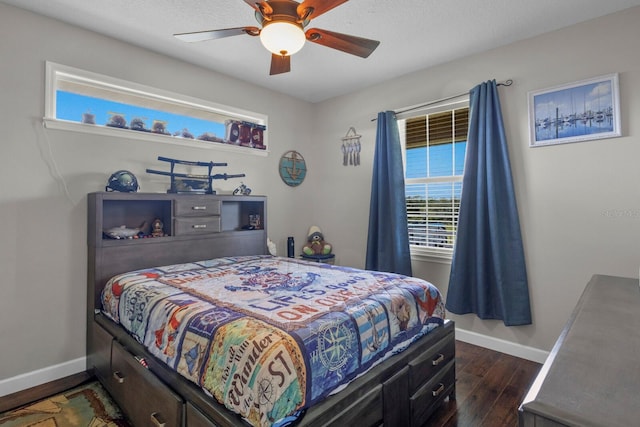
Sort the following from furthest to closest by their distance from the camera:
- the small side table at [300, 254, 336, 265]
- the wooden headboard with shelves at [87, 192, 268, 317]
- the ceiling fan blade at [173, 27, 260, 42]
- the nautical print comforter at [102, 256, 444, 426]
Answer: the small side table at [300, 254, 336, 265] < the wooden headboard with shelves at [87, 192, 268, 317] < the ceiling fan blade at [173, 27, 260, 42] < the nautical print comforter at [102, 256, 444, 426]

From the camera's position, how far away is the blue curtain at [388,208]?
10.9ft

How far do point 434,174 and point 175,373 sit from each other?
2.86 m

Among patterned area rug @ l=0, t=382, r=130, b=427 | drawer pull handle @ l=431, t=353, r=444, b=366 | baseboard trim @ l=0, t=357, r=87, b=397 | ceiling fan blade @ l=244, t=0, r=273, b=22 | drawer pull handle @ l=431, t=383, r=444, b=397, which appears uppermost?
ceiling fan blade @ l=244, t=0, r=273, b=22

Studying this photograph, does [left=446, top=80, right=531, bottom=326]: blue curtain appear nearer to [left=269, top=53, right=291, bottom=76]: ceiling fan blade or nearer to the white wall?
the white wall

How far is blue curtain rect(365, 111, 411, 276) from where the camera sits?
331cm

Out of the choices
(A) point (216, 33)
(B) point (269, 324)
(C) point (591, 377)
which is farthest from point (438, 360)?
(A) point (216, 33)

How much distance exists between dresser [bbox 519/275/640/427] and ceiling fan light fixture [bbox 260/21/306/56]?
1.76 metres

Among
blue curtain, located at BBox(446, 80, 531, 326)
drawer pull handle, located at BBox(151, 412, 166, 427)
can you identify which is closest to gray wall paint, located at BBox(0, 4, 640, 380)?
blue curtain, located at BBox(446, 80, 531, 326)

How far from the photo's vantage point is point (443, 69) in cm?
316

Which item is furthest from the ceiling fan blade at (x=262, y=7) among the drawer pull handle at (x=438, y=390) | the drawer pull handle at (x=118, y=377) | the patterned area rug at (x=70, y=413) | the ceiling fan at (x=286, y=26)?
the patterned area rug at (x=70, y=413)

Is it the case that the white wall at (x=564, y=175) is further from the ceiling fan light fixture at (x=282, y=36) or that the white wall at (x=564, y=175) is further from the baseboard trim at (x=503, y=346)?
the ceiling fan light fixture at (x=282, y=36)

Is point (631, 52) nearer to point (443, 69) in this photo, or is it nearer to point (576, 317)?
point (443, 69)

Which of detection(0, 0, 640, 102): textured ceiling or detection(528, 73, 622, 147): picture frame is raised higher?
detection(0, 0, 640, 102): textured ceiling

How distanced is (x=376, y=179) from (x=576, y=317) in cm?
246
